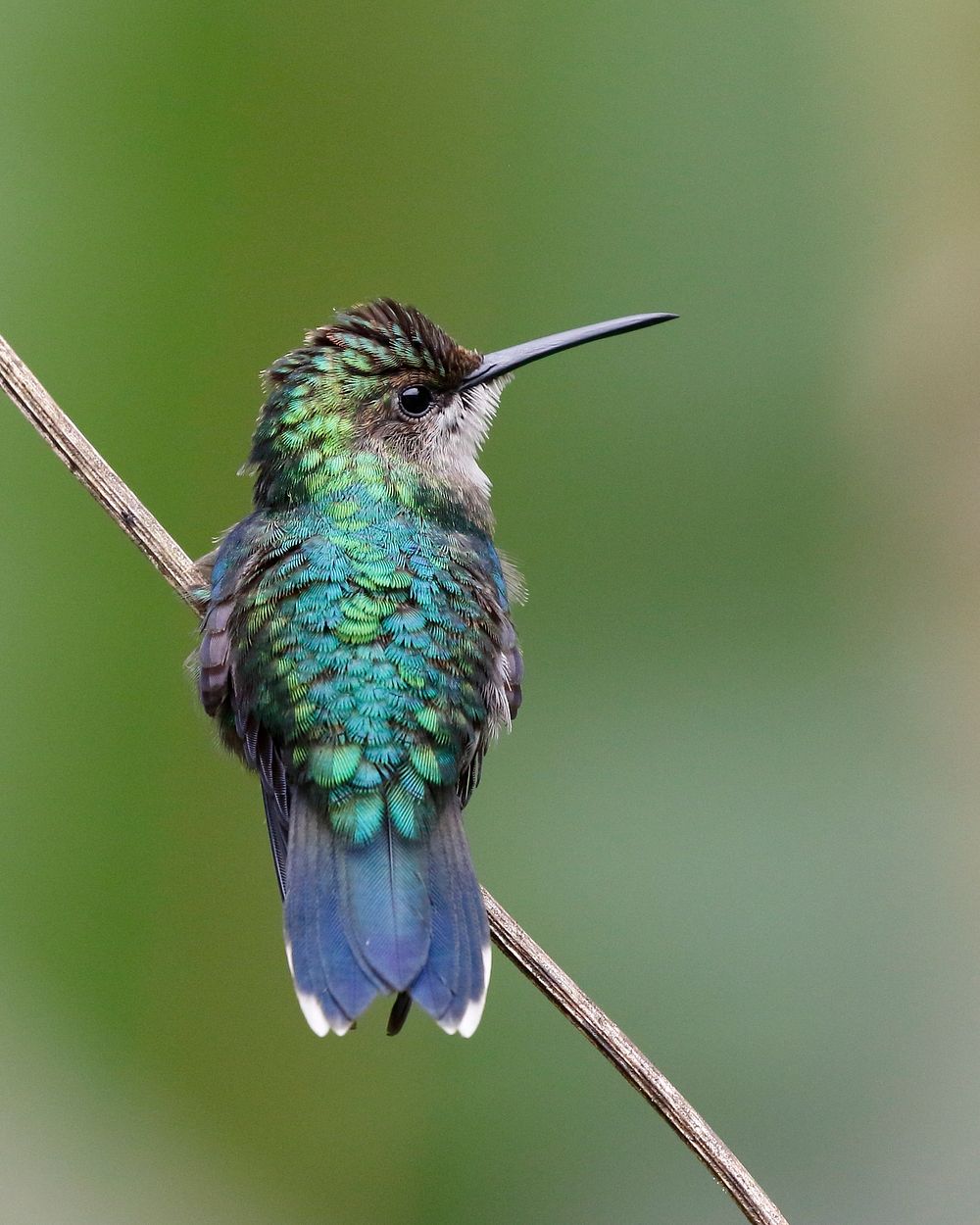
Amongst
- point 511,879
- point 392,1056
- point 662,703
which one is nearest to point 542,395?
point 662,703

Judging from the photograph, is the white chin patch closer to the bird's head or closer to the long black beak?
the bird's head

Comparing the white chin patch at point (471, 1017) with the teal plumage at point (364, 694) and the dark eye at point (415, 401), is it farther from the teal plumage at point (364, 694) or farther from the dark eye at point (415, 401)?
the dark eye at point (415, 401)

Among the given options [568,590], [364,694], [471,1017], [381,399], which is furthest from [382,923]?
[568,590]

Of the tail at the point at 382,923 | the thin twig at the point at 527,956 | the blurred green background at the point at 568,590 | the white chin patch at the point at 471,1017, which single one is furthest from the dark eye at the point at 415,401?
the blurred green background at the point at 568,590

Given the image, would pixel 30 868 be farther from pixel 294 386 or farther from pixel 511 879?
pixel 294 386

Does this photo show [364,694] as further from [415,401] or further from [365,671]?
[415,401]

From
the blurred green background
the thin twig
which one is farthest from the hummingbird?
the blurred green background

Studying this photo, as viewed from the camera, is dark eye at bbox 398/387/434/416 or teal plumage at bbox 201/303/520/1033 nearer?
teal plumage at bbox 201/303/520/1033
